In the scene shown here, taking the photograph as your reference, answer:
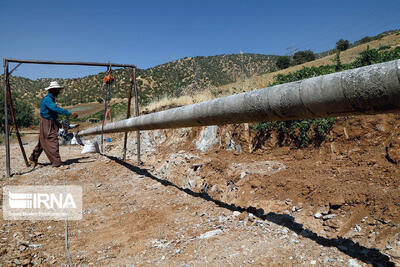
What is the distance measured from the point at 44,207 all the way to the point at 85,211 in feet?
2.29

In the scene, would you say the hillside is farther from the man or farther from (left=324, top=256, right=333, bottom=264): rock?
(left=324, top=256, right=333, bottom=264): rock

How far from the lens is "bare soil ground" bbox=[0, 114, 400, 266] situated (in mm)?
1991

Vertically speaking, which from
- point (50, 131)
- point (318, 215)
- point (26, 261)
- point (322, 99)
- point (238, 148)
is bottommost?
point (26, 261)

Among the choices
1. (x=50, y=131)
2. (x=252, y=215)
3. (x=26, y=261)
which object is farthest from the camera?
(x=50, y=131)

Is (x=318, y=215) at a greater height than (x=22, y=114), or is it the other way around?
(x=22, y=114)

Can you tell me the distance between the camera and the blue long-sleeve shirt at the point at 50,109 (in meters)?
6.36

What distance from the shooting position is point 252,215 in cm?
269

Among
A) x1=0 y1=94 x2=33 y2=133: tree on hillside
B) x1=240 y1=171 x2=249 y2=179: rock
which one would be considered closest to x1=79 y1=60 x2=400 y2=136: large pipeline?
x1=240 y1=171 x2=249 y2=179: rock

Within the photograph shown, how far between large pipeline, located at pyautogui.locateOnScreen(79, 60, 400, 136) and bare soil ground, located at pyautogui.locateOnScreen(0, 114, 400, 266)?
3.52ft

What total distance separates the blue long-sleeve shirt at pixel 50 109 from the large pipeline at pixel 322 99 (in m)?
5.20

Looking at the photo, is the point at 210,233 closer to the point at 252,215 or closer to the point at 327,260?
the point at 252,215

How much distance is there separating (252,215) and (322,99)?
1.58m

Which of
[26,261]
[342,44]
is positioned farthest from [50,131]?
[342,44]

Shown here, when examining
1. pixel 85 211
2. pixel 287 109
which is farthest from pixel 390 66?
pixel 85 211
